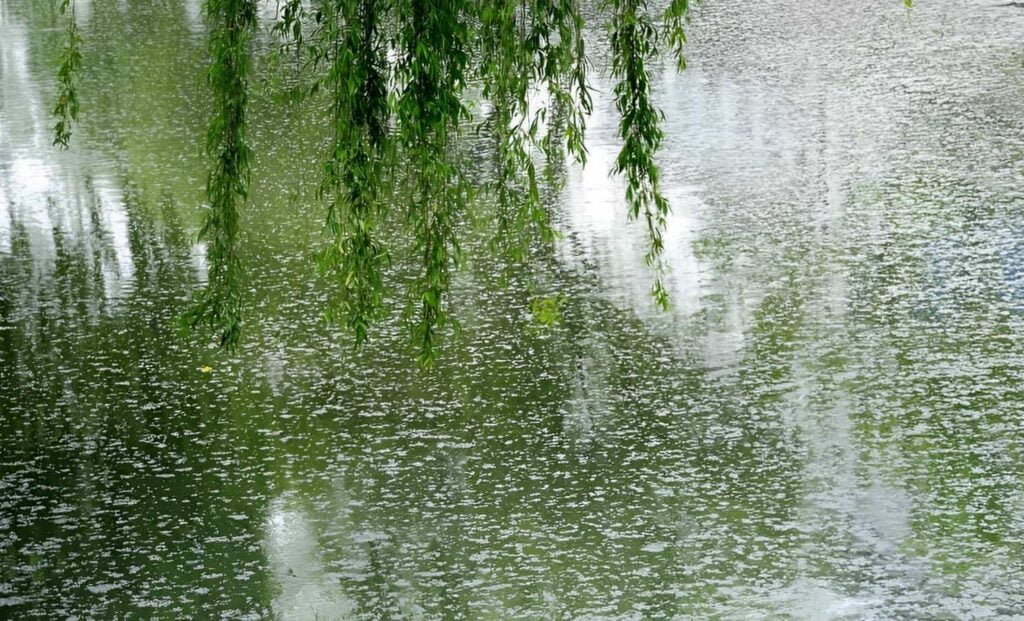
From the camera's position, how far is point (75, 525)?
478 centimetres

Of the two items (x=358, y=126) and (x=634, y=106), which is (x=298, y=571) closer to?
(x=358, y=126)

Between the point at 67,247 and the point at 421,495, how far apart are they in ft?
11.4

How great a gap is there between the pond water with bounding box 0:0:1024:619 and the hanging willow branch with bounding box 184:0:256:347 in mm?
630

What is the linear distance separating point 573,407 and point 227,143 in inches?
87.8

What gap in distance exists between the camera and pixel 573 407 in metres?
5.50

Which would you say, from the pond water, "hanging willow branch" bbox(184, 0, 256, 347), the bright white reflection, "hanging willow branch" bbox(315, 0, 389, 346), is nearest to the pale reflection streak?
the pond water

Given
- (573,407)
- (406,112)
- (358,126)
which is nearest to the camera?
(406,112)

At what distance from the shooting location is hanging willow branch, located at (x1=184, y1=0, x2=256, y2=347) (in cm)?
347

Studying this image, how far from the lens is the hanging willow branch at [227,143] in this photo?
3.47 metres

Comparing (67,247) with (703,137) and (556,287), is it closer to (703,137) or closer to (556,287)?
(556,287)

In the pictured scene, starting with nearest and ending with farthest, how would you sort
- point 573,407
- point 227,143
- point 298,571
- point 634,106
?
point 634,106, point 227,143, point 298,571, point 573,407

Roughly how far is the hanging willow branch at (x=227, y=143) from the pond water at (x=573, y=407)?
2.07 ft

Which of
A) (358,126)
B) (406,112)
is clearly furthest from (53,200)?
(406,112)

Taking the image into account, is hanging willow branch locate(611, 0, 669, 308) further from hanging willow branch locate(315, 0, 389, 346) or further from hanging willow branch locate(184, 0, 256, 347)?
hanging willow branch locate(184, 0, 256, 347)
